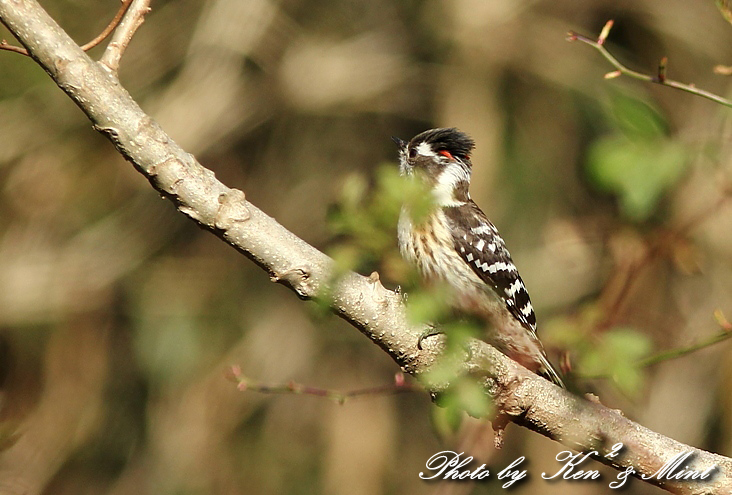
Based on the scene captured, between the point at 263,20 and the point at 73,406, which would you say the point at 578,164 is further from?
the point at 73,406

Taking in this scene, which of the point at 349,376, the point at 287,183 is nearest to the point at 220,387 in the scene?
the point at 349,376

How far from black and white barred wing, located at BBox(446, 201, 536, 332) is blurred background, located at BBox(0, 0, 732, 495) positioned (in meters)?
1.97

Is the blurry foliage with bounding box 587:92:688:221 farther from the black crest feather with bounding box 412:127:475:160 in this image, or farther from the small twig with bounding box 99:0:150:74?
the black crest feather with bounding box 412:127:475:160

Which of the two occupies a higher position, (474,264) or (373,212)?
(373,212)

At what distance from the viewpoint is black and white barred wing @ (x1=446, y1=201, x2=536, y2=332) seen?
4488mm

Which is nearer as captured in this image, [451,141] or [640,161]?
[640,161]

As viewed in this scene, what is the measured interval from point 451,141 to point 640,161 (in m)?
2.58

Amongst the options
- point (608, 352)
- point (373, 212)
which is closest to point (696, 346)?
point (608, 352)

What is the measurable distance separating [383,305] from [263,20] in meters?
5.05

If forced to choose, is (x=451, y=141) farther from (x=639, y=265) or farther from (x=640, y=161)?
(x=640, y=161)

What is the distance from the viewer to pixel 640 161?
223cm

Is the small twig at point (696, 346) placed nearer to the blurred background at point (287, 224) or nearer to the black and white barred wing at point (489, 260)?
the black and white barred wing at point (489, 260)

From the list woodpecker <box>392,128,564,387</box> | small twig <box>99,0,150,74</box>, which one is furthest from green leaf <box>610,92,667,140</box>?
woodpecker <box>392,128,564,387</box>

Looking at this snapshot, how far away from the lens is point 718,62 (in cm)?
716
